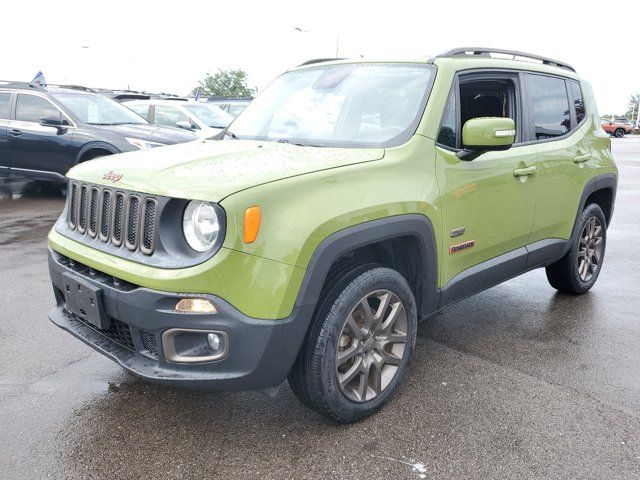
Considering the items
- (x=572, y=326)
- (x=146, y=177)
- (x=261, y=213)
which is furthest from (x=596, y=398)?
(x=146, y=177)

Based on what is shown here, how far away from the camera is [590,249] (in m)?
4.82

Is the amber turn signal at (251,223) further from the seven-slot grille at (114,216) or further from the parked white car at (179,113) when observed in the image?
the parked white car at (179,113)

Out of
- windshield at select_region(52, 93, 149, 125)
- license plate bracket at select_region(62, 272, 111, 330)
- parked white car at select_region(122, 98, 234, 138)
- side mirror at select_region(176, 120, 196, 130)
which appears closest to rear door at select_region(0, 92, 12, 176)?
windshield at select_region(52, 93, 149, 125)

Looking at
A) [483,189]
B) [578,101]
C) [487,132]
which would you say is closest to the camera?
[487,132]

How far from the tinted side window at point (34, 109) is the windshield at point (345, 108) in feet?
20.8

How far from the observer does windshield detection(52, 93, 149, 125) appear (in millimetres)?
9078

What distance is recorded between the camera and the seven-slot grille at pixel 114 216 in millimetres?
2502

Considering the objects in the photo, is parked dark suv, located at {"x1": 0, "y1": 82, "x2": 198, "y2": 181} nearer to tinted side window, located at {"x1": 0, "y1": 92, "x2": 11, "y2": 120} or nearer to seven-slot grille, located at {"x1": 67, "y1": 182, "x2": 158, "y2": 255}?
tinted side window, located at {"x1": 0, "y1": 92, "x2": 11, "y2": 120}

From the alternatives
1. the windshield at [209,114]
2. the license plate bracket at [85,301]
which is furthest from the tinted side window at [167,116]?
the license plate bracket at [85,301]

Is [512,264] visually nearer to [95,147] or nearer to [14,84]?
[95,147]

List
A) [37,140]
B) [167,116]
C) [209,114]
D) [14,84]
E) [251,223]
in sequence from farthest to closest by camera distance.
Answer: [209,114] → [167,116] → [14,84] → [37,140] → [251,223]

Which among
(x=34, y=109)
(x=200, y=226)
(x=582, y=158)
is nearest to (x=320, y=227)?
(x=200, y=226)

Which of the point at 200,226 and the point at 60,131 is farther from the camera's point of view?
the point at 60,131

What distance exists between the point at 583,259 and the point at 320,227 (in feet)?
10.4
